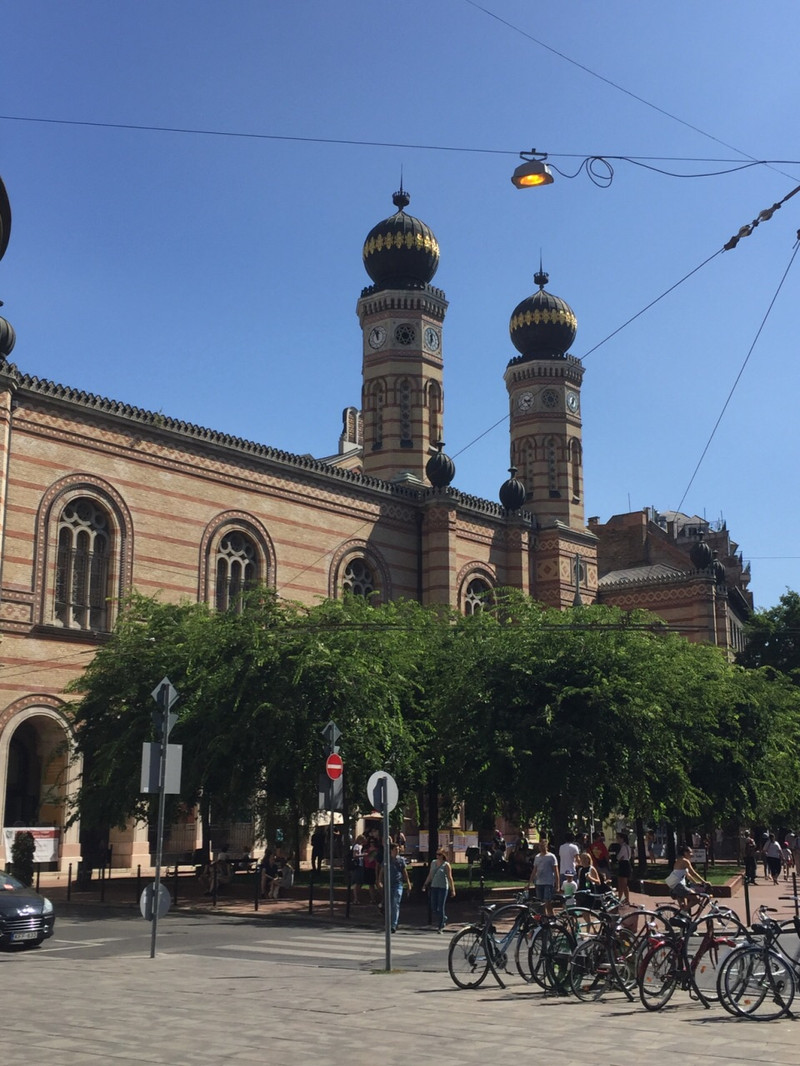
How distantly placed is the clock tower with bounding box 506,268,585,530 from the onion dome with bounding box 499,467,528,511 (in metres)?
3.75

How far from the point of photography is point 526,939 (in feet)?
42.4

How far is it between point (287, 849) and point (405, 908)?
733cm

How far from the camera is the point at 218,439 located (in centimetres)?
3494

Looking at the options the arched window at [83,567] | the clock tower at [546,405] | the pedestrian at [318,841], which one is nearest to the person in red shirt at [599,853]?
the pedestrian at [318,841]

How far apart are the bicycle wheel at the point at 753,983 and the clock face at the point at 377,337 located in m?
36.7

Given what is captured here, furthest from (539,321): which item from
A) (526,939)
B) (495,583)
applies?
(526,939)

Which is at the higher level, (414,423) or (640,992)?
(414,423)

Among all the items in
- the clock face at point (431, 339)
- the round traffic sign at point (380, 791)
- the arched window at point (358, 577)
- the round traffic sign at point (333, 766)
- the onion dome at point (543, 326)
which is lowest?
the round traffic sign at point (380, 791)

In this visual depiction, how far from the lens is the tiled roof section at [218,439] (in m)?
30.4

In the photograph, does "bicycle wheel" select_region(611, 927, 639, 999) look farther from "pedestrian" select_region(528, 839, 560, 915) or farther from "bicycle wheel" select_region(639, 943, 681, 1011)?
"pedestrian" select_region(528, 839, 560, 915)

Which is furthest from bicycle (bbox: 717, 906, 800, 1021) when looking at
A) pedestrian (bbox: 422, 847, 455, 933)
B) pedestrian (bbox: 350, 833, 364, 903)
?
pedestrian (bbox: 350, 833, 364, 903)

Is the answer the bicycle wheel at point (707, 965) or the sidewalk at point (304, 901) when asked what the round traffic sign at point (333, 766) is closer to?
the sidewalk at point (304, 901)

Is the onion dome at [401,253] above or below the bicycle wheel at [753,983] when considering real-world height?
above

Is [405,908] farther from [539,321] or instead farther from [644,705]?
[539,321]
